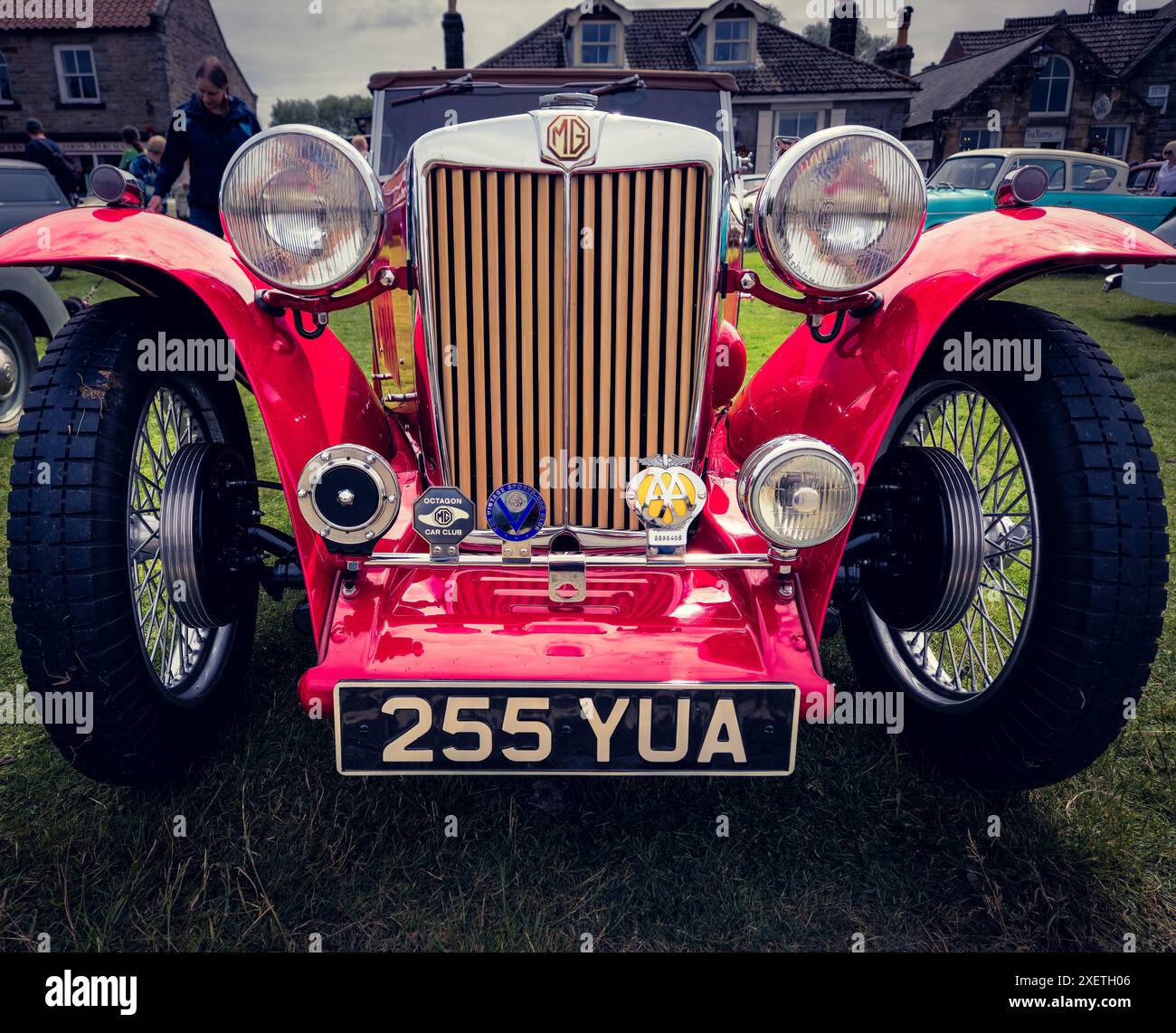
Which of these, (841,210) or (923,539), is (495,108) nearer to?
(841,210)

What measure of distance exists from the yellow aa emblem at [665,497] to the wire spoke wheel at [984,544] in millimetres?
666

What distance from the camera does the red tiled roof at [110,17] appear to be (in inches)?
835

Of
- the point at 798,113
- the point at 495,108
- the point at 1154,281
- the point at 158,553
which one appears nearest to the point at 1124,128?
the point at 798,113

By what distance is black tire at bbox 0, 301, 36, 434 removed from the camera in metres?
4.69

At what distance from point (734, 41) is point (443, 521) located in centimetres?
2568

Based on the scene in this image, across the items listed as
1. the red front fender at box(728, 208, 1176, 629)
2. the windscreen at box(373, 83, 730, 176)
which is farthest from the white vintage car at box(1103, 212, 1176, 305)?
the red front fender at box(728, 208, 1176, 629)

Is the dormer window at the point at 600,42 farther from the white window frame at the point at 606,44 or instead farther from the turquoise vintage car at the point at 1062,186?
the turquoise vintage car at the point at 1062,186

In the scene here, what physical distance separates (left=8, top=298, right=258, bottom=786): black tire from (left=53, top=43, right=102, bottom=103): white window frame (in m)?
26.1

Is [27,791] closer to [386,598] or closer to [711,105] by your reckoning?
[386,598]

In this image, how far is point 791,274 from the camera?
5.77 feet

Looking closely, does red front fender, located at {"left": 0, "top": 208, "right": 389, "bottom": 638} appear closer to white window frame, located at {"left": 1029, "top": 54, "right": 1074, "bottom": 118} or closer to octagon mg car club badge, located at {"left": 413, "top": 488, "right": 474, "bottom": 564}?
octagon mg car club badge, located at {"left": 413, "top": 488, "right": 474, "bottom": 564}

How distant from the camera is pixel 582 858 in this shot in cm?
175

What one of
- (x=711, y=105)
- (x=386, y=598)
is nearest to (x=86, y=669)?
(x=386, y=598)
